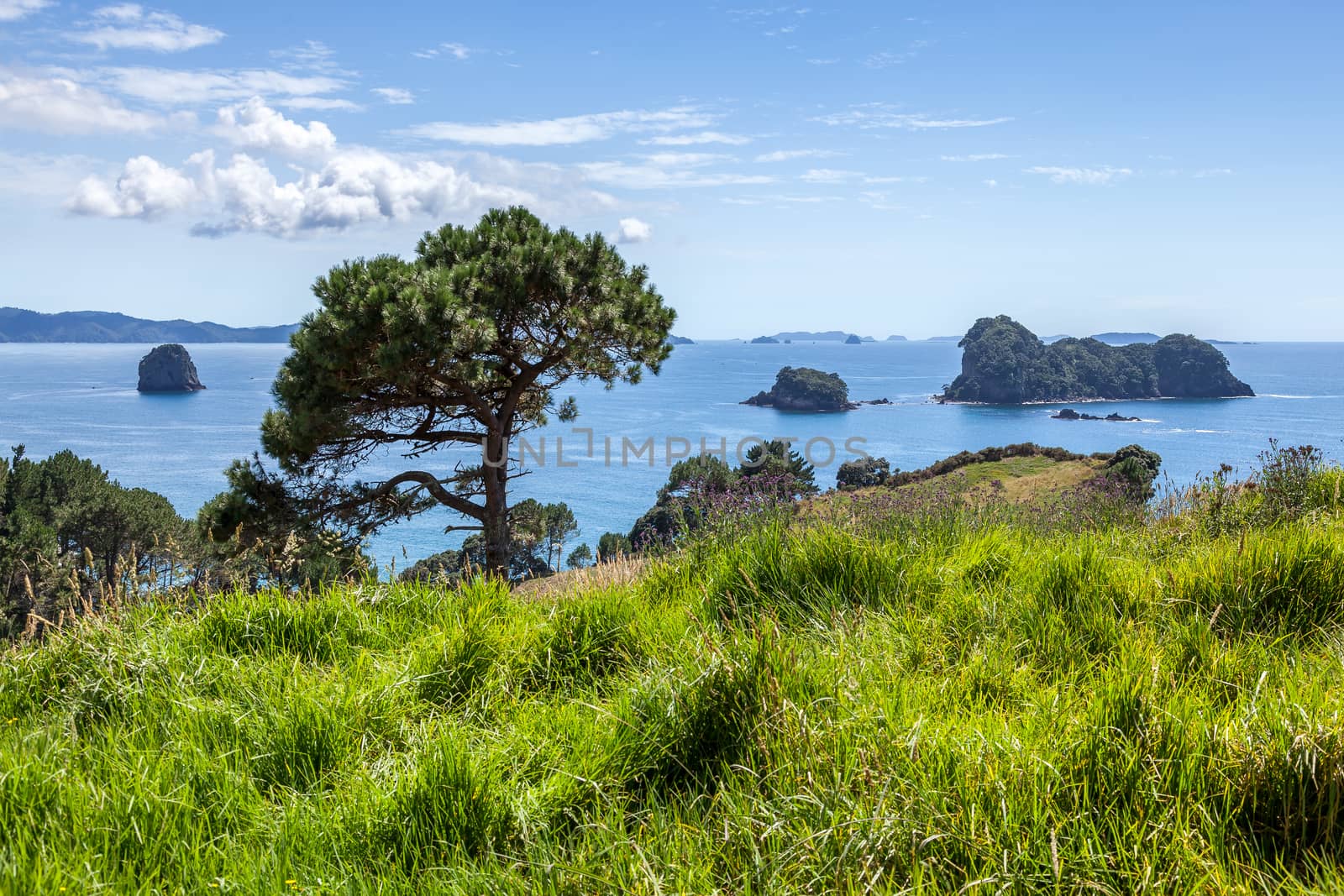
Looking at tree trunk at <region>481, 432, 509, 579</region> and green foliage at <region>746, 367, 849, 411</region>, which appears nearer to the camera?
tree trunk at <region>481, 432, 509, 579</region>

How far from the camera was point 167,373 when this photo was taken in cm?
16475

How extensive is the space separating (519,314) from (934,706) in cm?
1234

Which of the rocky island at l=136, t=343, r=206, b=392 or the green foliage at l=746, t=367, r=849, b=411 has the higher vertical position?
the rocky island at l=136, t=343, r=206, b=392

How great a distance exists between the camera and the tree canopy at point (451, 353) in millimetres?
12805

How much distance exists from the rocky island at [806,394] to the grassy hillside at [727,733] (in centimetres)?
13408

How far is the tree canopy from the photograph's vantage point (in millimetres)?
12805

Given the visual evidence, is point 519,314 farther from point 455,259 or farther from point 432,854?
point 432,854

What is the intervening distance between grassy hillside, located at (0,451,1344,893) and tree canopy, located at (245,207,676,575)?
8.90m

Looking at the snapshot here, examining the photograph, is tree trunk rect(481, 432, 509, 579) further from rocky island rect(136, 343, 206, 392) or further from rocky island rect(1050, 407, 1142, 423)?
rocky island rect(136, 343, 206, 392)

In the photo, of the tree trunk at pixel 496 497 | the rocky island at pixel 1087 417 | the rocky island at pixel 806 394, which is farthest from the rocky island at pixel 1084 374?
the tree trunk at pixel 496 497

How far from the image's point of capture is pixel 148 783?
2553 millimetres

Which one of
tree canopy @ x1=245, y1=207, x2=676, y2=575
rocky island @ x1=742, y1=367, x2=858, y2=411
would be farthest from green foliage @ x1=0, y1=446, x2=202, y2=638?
rocky island @ x1=742, y1=367, x2=858, y2=411

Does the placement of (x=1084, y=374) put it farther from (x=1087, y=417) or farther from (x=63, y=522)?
(x=63, y=522)

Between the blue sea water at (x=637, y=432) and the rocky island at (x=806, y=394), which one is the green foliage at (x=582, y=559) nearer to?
the blue sea water at (x=637, y=432)
